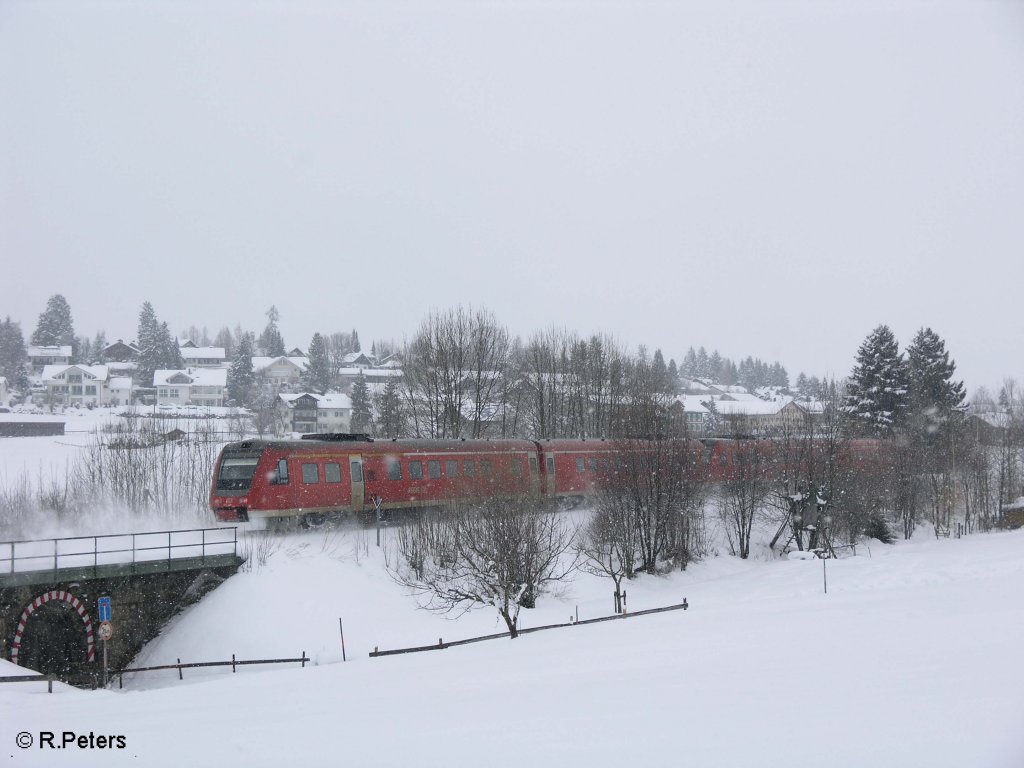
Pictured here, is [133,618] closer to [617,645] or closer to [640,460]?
[617,645]

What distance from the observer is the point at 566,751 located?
9.45 m

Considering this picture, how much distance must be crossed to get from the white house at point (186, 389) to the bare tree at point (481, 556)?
258ft

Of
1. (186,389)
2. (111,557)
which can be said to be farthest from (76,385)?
(111,557)

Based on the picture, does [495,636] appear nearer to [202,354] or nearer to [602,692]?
[602,692]

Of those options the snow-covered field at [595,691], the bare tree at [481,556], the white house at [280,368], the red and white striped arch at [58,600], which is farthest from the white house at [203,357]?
the snow-covered field at [595,691]

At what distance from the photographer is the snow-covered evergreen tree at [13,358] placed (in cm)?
8512

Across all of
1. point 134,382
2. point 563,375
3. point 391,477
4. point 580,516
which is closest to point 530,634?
point 391,477

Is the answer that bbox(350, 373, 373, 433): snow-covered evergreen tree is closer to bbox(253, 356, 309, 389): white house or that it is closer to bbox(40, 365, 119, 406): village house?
bbox(40, 365, 119, 406): village house

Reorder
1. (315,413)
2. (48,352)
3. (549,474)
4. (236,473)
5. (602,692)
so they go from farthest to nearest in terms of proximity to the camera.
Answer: (48,352), (315,413), (549,474), (236,473), (602,692)

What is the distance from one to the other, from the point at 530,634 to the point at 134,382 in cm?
9959

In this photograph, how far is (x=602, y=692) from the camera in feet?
39.4

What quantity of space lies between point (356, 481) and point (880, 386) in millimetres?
43158

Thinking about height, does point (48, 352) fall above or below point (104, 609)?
above

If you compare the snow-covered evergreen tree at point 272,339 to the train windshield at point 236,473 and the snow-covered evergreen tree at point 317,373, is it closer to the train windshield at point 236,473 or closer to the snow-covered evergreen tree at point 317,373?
the snow-covered evergreen tree at point 317,373
